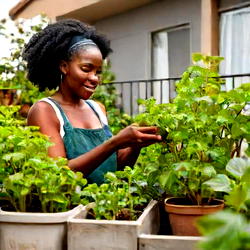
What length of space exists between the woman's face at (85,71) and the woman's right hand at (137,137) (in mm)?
688

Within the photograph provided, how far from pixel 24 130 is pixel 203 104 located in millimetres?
514

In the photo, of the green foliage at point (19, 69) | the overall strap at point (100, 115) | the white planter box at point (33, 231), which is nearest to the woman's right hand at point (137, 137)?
the white planter box at point (33, 231)

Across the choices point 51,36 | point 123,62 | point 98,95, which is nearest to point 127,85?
point 123,62

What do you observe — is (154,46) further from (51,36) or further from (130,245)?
(130,245)

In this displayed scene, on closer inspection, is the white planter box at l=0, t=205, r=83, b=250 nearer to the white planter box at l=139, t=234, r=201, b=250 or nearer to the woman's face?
the white planter box at l=139, t=234, r=201, b=250

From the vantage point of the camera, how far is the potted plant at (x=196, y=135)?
1358 mm

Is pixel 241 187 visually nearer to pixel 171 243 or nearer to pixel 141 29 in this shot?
pixel 171 243

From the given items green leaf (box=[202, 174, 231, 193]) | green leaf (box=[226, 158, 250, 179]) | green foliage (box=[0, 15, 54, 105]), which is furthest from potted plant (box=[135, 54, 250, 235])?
green foliage (box=[0, 15, 54, 105])

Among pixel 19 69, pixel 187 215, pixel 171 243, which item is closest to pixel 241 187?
pixel 171 243

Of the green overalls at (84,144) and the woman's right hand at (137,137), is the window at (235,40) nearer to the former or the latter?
the green overalls at (84,144)

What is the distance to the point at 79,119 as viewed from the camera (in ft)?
8.02

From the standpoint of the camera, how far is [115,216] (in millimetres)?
1417

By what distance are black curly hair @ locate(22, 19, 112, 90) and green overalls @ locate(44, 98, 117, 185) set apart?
10.0 inches

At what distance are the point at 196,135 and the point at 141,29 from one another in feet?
26.5
